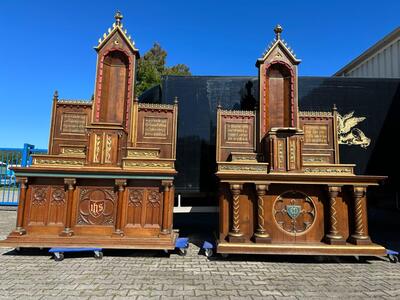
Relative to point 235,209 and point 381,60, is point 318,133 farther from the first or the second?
point 381,60

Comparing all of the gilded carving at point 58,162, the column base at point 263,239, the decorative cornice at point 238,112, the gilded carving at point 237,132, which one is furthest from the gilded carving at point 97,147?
the column base at point 263,239

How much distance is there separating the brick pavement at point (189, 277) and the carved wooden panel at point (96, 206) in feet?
2.84

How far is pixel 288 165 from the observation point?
755 centimetres

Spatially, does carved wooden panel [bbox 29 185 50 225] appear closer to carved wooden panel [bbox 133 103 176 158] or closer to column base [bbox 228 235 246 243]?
carved wooden panel [bbox 133 103 176 158]

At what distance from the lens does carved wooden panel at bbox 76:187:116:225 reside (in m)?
7.46

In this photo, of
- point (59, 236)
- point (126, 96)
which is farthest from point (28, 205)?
point (126, 96)

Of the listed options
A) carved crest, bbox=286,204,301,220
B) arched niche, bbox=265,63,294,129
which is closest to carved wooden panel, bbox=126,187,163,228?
carved crest, bbox=286,204,301,220

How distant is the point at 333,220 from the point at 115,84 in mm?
7390

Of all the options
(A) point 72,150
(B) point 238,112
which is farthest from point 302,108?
(A) point 72,150

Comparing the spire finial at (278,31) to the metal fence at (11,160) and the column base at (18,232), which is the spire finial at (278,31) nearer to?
the column base at (18,232)

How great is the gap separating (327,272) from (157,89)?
749 centimetres

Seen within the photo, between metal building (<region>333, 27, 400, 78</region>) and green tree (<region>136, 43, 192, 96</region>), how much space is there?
39.4ft

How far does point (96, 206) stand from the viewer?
7.50m

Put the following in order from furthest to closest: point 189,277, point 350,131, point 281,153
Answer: point 350,131, point 281,153, point 189,277
